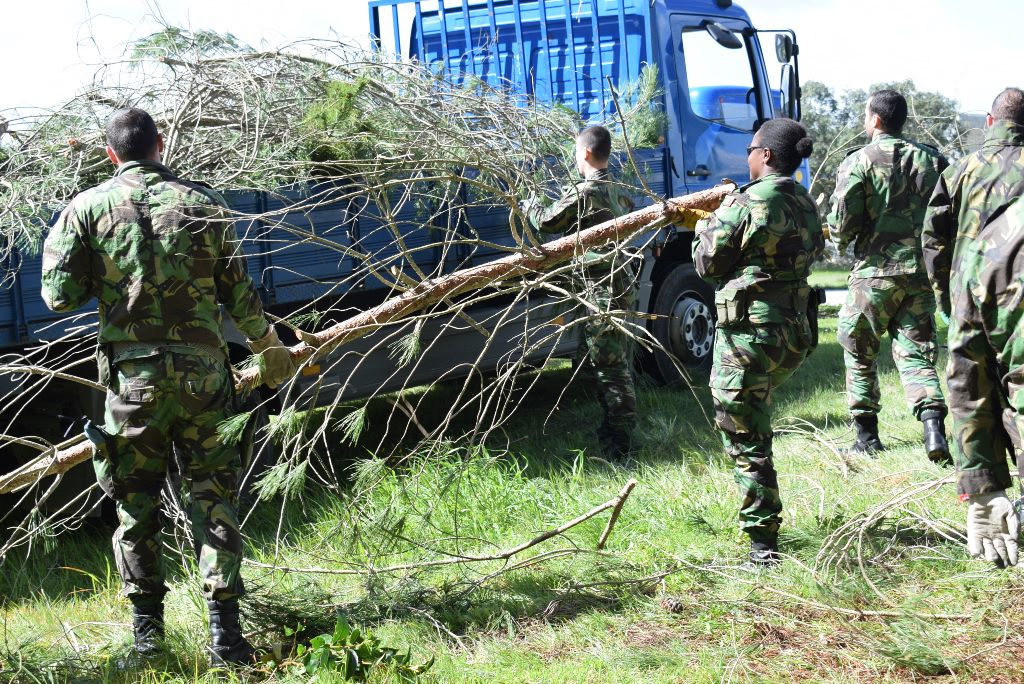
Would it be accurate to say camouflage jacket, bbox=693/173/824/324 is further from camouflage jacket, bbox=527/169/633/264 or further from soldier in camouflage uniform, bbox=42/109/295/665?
soldier in camouflage uniform, bbox=42/109/295/665

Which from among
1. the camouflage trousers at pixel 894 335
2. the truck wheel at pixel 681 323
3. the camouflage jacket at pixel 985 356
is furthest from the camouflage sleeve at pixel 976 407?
the truck wheel at pixel 681 323

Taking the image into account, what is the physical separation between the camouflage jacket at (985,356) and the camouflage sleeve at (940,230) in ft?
0.65

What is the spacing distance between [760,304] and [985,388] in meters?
1.26

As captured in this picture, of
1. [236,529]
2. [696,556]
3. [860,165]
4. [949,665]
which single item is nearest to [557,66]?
[860,165]

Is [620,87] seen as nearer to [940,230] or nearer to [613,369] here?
[613,369]

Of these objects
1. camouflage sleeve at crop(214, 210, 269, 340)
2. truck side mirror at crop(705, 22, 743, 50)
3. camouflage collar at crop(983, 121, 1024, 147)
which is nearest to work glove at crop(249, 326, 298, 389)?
camouflage sleeve at crop(214, 210, 269, 340)

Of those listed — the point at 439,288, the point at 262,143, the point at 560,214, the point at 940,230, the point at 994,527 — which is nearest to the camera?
the point at 994,527

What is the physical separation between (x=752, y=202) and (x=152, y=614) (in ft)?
8.68

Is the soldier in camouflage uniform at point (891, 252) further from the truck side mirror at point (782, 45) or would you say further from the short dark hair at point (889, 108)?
the truck side mirror at point (782, 45)

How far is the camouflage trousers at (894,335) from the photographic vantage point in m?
5.32

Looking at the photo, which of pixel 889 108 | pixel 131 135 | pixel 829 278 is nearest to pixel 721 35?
pixel 889 108

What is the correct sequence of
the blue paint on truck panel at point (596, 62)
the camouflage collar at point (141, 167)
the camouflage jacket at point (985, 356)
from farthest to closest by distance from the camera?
the blue paint on truck panel at point (596, 62), the camouflage collar at point (141, 167), the camouflage jacket at point (985, 356)

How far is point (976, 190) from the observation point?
288 cm

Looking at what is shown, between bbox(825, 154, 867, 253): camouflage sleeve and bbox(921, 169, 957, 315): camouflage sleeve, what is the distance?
216 centimetres
